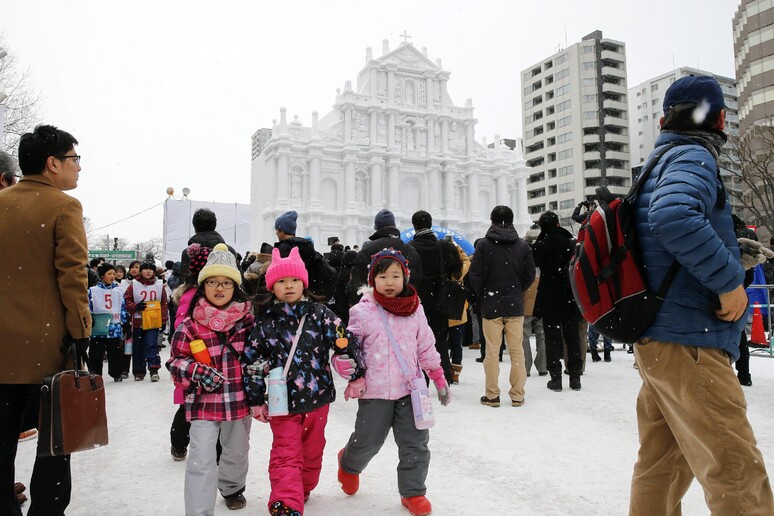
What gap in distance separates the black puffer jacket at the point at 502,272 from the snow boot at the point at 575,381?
3.96ft

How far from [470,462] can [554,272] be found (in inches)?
130

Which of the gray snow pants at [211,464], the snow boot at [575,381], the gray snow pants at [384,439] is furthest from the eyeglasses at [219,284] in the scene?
the snow boot at [575,381]

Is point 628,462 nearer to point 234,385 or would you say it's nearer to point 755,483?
point 755,483

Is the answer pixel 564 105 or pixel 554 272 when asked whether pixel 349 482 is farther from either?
pixel 564 105

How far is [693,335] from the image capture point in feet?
6.72

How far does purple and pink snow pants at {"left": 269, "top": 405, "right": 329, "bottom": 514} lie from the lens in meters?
2.79

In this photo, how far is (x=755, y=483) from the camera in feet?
6.14

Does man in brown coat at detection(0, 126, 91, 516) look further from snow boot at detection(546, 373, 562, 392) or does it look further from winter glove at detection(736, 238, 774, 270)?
snow boot at detection(546, 373, 562, 392)

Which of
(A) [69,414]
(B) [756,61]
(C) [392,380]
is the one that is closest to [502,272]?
(C) [392,380]

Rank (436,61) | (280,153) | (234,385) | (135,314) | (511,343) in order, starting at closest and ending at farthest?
(234,385) < (511,343) < (135,314) < (280,153) < (436,61)

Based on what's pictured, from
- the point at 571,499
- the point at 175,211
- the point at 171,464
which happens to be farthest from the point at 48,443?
the point at 175,211

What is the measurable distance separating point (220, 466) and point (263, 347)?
778 millimetres

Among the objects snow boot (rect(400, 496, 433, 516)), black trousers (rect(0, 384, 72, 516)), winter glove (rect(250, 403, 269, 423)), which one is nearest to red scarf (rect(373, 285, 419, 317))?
winter glove (rect(250, 403, 269, 423))

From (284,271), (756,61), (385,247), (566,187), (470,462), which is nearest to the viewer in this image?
(284,271)
